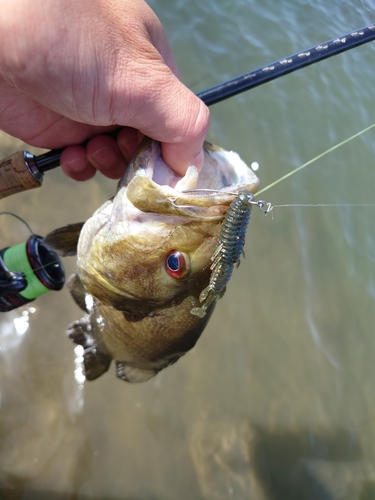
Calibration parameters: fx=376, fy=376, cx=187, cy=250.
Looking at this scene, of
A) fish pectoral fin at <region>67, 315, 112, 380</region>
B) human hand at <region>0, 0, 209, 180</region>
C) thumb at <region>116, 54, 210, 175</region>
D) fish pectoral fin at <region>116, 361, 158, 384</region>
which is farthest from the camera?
fish pectoral fin at <region>67, 315, 112, 380</region>

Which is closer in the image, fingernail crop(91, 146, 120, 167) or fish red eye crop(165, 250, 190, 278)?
fish red eye crop(165, 250, 190, 278)

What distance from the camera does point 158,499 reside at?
10.4ft

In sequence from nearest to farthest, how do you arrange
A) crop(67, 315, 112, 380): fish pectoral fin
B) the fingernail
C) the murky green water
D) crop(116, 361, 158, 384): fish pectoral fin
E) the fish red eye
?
the fish red eye, the fingernail, crop(116, 361, 158, 384): fish pectoral fin, crop(67, 315, 112, 380): fish pectoral fin, the murky green water

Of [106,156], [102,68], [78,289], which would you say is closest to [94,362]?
[78,289]

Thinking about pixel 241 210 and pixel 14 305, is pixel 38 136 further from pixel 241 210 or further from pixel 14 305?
pixel 241 210

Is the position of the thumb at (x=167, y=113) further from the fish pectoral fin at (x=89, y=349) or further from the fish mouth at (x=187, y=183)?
the fish pectoral fin at (x=89, y=349)

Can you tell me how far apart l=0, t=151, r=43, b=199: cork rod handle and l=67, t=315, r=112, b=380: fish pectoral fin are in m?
1.21

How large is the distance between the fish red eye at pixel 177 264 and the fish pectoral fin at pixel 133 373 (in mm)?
1276

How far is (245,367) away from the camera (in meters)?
3.87

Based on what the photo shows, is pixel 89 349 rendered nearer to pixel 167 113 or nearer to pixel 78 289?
pixel 78 289

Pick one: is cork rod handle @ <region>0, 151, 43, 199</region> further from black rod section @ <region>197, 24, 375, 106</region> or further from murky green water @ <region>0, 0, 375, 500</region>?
murky green water @ <region>0, 0, 375, 500</region>

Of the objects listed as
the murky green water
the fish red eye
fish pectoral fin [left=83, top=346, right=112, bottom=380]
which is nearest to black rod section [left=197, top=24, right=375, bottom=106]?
the fish red eye

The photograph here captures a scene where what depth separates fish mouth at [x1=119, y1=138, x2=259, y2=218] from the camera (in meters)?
1.49

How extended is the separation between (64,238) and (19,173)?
19.6 inches
